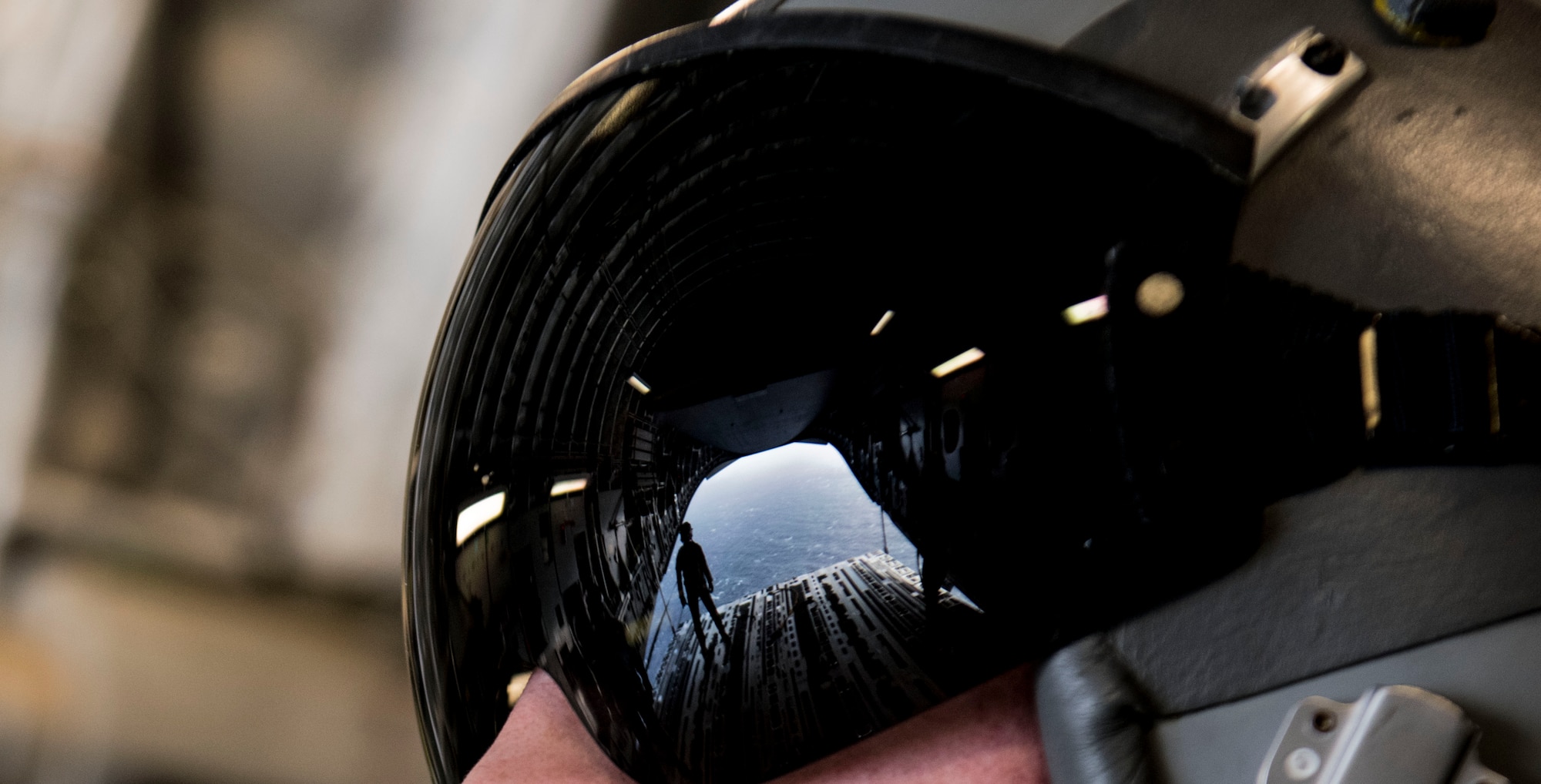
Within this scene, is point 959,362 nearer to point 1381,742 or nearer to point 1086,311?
point 1086,311

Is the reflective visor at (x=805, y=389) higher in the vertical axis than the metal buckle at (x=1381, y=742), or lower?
higher

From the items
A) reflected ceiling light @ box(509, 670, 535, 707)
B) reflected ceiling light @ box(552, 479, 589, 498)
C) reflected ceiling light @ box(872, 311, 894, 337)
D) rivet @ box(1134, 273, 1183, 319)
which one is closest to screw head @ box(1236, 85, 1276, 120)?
rivet @ box(1134, 273, 1183, 319)

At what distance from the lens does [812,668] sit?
0.52 metres

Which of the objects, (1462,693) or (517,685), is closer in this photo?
(1462,693)

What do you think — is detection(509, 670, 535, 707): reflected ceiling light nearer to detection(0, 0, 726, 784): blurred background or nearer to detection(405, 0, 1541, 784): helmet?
detection(405, 0, 1541, 784): helmet

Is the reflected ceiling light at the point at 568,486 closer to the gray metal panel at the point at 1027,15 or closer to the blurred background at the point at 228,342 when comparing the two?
the gray metal panel at the point at 1027,15

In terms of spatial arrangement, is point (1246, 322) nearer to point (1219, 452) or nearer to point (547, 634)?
point (1219, 452)

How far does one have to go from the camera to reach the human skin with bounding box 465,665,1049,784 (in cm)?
55

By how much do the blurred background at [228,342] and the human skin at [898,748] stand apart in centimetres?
81

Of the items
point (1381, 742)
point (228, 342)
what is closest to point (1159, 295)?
point (1381, 742)

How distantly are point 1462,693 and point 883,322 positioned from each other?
14.8 inches

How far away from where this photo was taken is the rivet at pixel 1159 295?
438mm

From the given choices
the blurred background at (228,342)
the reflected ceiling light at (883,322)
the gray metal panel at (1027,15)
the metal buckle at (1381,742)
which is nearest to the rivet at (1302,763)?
the metal buckle at (1381,742)

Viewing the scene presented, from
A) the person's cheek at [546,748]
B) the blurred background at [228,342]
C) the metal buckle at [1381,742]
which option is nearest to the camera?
the metal buckle at [1381,742]
